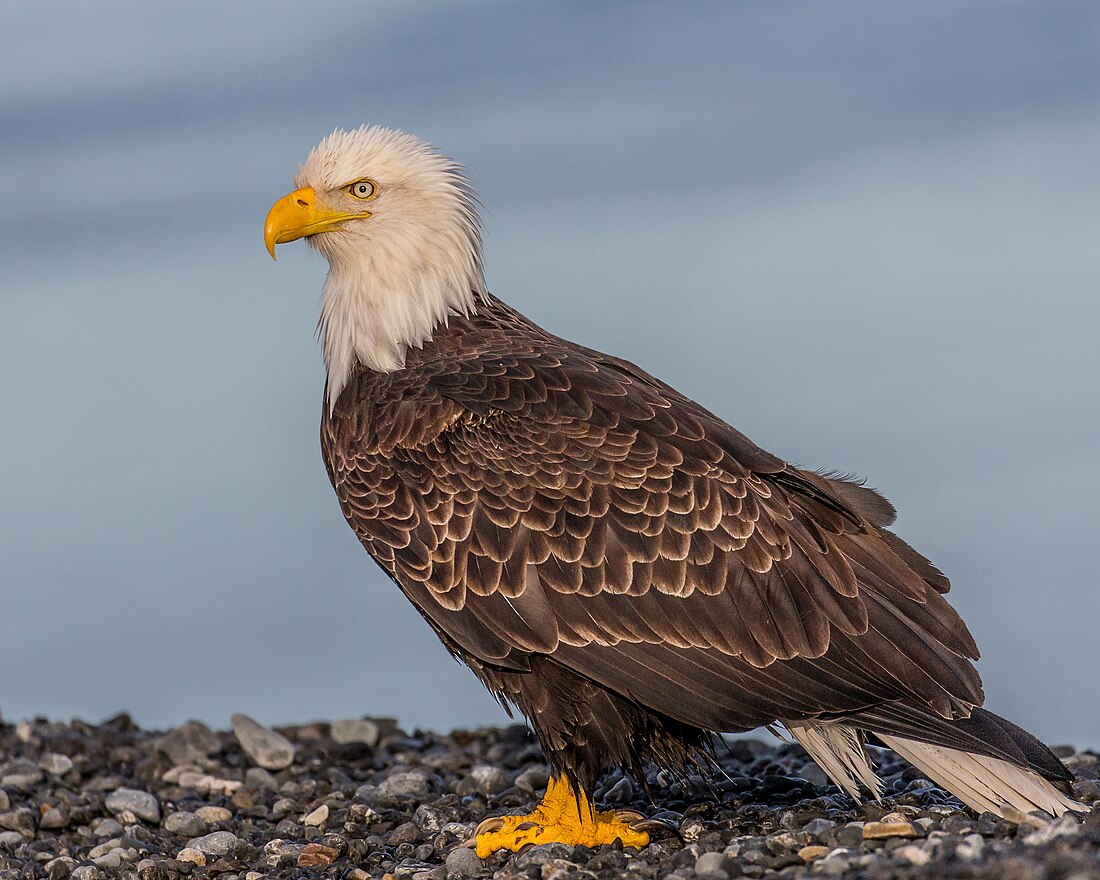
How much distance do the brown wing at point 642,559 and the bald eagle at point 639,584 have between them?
11mm

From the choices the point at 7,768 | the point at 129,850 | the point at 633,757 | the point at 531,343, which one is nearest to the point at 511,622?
the point at 633,757

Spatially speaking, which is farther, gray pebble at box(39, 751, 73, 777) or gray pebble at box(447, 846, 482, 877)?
gray pebble at box(39, 751, 73, 777)

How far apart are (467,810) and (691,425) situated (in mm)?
3050

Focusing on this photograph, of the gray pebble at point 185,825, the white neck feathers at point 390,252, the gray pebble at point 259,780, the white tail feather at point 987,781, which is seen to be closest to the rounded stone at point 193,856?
the gray pebble at point 185,825

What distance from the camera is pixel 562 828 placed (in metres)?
8.30

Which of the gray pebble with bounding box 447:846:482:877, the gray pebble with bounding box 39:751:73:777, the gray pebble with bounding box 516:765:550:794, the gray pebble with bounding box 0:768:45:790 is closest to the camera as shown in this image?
the gray pebble with bounding box 447:846:482:877

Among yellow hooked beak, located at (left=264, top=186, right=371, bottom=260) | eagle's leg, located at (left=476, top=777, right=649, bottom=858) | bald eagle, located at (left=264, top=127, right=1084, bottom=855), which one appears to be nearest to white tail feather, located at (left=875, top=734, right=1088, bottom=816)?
bald eagle, located at (left=264, top=127, right=1084, bottom=855)

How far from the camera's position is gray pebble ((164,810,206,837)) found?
9906 millimetres

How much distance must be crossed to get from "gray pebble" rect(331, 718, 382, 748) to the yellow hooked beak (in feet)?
15.3

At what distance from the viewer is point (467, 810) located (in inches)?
372

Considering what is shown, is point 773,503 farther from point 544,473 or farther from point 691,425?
point 544,473

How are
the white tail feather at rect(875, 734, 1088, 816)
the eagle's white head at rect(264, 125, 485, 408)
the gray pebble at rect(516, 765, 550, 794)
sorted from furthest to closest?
the gray pebble at rect(516, 765, 550, 794)
the eagle's white head at rect(264, 125, 485, 408)
the white tail feather at rect(875, 734, 1088, 816)

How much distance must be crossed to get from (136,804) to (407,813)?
204cm

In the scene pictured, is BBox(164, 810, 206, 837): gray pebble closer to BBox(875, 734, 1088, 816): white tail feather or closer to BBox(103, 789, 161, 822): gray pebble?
BBox(103, 789, 161, 822): gray pebble
